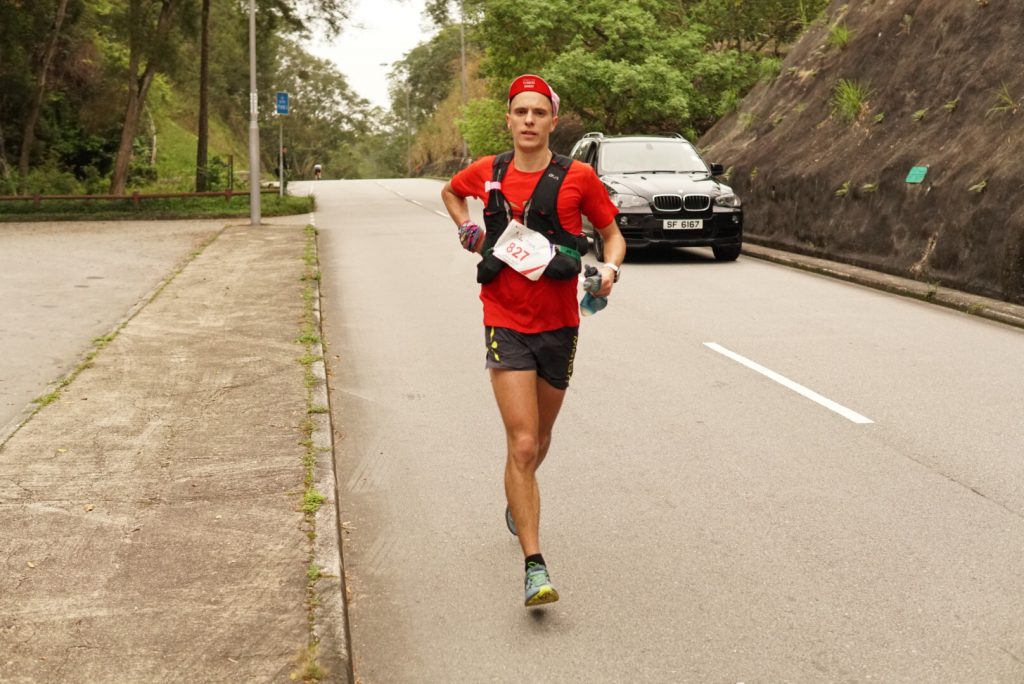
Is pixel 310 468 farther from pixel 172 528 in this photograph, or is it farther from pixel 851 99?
pixel 851 99

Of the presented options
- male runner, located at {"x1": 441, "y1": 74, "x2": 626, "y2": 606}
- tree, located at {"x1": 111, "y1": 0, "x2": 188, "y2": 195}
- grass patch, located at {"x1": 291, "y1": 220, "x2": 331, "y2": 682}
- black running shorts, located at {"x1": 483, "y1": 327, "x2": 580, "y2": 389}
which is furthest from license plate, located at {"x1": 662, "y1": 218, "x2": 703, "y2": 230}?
tree, located at {"x1": 111, "y1": 0, "x2": 188, "y2": 195}

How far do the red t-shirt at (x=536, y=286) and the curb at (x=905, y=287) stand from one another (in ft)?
26.9

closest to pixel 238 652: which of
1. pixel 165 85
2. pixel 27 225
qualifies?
pixel 27 225

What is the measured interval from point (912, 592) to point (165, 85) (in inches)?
1896

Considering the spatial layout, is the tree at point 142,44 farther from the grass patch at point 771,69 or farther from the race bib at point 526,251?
the race bib at point 526,251

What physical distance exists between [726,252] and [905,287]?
156 inches

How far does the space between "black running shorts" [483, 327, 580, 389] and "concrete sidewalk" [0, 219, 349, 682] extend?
3.37ft

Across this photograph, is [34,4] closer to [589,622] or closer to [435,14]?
[435,14]

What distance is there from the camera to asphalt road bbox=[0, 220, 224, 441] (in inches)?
372

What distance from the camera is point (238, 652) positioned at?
3.92 meters

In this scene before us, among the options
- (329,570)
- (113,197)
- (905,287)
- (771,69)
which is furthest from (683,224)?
(113,197)

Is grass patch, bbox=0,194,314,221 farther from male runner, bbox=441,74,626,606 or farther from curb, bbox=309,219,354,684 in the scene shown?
male runner, bbox=441,74,626,606

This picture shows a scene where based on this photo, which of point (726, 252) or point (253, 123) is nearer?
point (726, 252)

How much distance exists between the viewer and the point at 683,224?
56.0 ft
